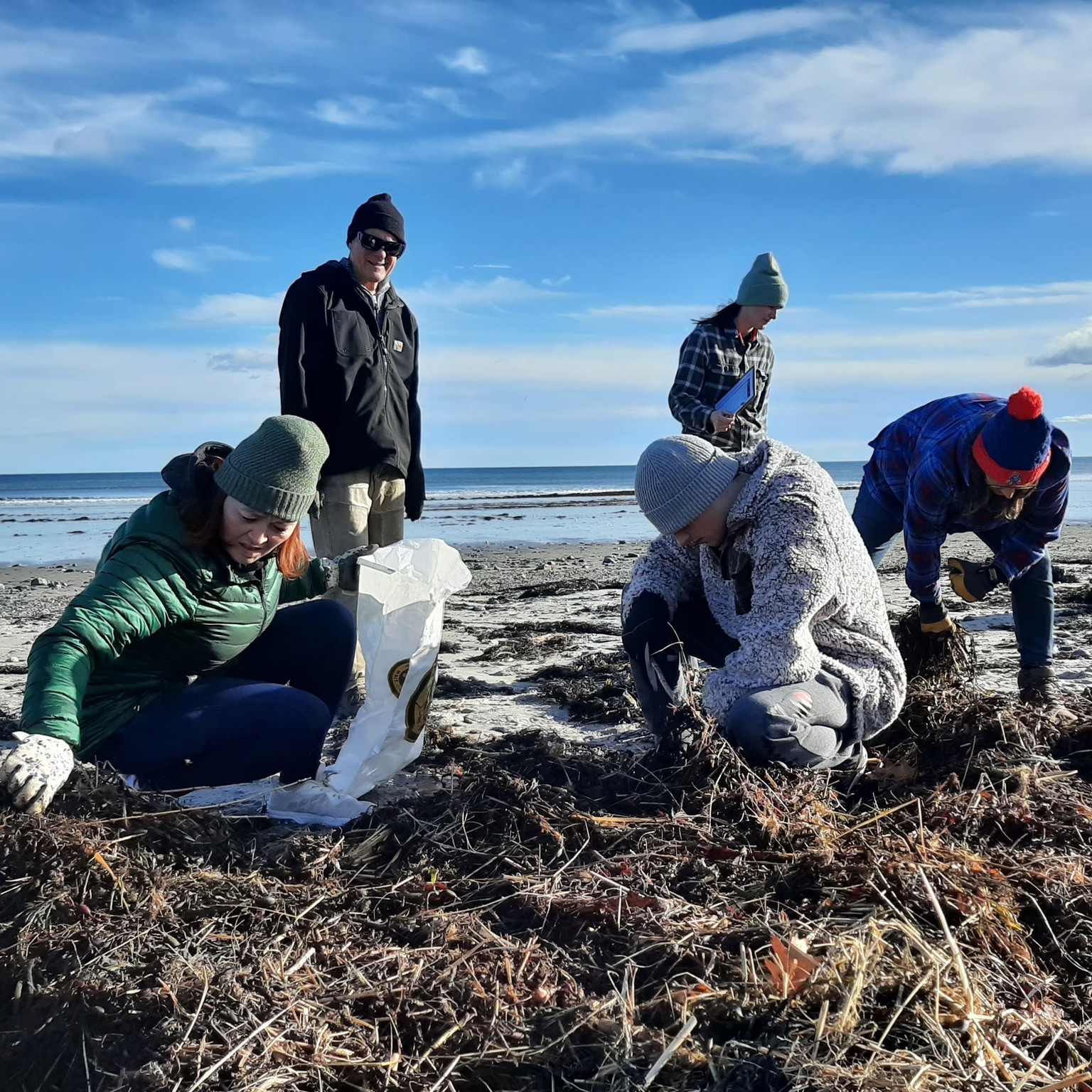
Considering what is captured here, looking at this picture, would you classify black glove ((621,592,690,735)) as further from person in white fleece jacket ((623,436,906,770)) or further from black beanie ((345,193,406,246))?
black beanie ((345,193,406,246))

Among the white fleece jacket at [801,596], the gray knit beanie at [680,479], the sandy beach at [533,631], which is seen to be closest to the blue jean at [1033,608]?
the sandy beach at [533,631]

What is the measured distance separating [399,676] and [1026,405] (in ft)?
7.18

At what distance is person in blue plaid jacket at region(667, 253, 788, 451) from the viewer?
15.2 ft

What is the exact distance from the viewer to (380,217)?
4.36m

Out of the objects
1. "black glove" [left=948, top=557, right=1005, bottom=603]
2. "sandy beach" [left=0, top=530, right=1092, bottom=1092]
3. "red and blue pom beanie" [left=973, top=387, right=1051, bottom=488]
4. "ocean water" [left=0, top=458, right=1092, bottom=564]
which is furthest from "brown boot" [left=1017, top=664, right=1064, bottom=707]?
"ocean water" [left=0, top=458, right=1092, bottom=564]

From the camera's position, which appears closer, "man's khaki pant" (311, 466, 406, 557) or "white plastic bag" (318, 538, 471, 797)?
"white plastic bag" (318, 538, 471, 797)

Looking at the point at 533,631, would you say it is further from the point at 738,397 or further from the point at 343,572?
the point at 343,572

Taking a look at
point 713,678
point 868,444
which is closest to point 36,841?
point 713,678

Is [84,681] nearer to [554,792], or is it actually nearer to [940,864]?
[554,792]

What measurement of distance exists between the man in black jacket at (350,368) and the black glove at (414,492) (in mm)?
218

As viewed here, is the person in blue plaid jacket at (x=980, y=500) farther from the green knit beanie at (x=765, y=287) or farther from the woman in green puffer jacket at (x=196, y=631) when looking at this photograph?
the woman in green puffer jacket at (x=196, y=631)

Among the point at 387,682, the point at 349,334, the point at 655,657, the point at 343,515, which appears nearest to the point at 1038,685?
the point at 655,657

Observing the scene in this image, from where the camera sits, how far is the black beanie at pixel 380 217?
4.36 m

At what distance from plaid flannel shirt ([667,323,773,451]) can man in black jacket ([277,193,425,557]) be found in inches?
53.1
